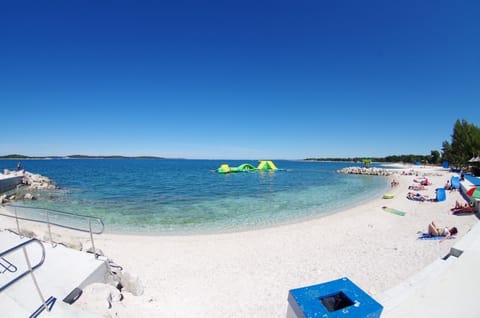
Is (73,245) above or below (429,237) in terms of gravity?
above

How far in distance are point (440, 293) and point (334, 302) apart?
2714 mm

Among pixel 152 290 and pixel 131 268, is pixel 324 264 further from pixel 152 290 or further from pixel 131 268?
pixel 131 268

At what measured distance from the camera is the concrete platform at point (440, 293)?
2852mm

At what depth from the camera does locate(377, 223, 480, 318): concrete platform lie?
9.36ft

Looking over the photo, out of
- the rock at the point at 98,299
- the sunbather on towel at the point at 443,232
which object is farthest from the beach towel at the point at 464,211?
the rock at the point at 98,299

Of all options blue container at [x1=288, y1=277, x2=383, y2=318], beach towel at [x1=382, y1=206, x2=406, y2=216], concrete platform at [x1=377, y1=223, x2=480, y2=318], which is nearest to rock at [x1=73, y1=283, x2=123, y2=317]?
blue container at [x1=288, y1=277, x2=383, y2=318]

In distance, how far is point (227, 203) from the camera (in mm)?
16172

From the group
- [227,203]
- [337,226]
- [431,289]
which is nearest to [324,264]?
[431,289]

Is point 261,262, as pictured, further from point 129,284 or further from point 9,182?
point 9,182

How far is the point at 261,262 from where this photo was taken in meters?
6.46

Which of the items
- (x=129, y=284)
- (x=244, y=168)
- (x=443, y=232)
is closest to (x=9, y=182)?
(x=129, y=284)

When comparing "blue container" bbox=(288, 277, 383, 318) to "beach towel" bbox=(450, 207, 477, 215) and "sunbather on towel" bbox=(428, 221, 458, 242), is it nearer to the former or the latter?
"sunbather on towel" bbox=(428, 221, 458, 242)

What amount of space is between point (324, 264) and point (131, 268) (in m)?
5.64

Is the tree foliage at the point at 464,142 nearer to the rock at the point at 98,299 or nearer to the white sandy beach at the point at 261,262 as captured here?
the white sandy beach at the point at 261,262
